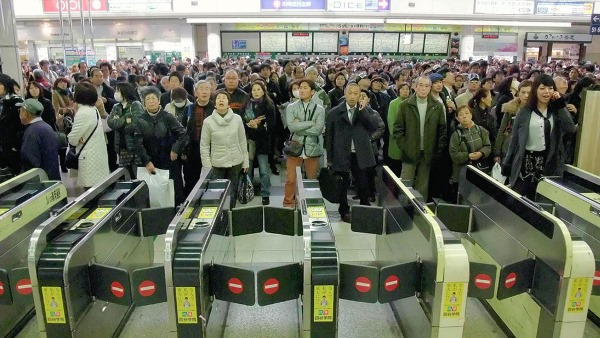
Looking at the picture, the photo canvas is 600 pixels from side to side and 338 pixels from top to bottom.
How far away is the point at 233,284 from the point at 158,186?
1.94 m

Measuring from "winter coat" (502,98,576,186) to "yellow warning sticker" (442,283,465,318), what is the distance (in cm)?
188

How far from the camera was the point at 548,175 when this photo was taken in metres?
3.97

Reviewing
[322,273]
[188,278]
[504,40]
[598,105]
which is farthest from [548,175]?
[504,40]

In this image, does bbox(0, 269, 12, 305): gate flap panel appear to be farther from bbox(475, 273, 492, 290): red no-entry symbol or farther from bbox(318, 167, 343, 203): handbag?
bbox(318, 167, 343, 203): handbag

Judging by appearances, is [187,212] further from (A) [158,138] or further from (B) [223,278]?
(A) [158,138]

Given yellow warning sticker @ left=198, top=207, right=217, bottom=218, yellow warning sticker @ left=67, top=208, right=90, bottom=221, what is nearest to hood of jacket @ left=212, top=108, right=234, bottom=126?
yellow warning sticker @ left=198, top=207, right=217, bottom=218

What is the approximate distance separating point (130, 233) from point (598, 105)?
447cm

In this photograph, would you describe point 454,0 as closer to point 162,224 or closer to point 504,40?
point 504,40

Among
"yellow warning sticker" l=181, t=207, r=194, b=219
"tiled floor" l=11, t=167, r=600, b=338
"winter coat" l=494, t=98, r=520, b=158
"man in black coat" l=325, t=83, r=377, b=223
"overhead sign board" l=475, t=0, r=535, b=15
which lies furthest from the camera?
"overhead sign board" l=475, t=0, r=535, b=15

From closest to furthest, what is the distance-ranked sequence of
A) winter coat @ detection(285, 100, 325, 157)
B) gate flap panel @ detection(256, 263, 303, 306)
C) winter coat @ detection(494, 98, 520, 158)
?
1. gate flap panel @ detection(256, 263, 303, 306)
2. winter coat @ detection(494, 98, 520, 158)
3. winter coat @ detection(285, 100, 325, 157)

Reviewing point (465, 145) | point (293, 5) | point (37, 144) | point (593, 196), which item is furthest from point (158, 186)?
point (293, 5)

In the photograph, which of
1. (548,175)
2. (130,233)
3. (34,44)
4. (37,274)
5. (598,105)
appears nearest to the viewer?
(37,274)

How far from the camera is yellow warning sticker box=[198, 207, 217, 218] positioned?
2916 millimetres

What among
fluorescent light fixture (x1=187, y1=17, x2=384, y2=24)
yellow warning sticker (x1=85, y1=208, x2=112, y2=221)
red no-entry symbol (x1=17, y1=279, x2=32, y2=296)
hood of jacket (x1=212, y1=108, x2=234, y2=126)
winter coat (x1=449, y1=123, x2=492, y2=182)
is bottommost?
red no-entry symbol (x1=17, y1=279, x2=32, y2=296)
